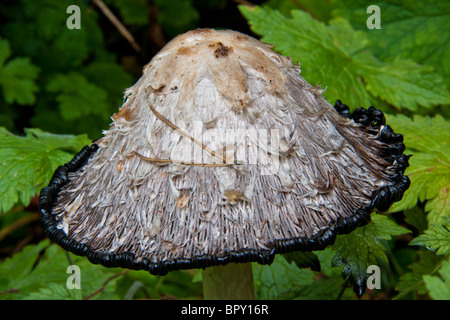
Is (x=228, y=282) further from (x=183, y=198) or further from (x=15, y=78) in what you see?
(x=15, y=78)

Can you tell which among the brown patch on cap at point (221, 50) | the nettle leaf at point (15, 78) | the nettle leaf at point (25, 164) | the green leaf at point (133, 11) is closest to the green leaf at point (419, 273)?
the brown patch on cap at point (221, 50)

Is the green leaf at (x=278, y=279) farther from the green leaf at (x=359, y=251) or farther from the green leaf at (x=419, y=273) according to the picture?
the green leaf at (x=359, y=251)

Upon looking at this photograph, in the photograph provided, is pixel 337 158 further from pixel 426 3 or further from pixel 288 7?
pixel 288 7

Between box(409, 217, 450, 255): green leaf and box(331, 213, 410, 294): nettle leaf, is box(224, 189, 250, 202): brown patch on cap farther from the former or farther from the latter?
box(409, 217, 450, 255): green leaf

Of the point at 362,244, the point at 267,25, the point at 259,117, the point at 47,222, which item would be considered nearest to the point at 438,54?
the point at 267,25

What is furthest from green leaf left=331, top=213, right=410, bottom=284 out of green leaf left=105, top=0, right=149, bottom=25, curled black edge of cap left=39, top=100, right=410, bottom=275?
green leaf left=105, top=0, right=149, bottom=25
